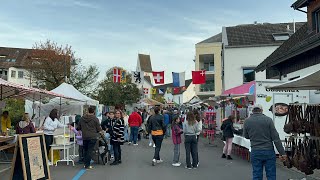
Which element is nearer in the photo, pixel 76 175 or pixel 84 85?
pixel 76 175

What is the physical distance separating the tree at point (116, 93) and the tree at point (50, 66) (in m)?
6.43

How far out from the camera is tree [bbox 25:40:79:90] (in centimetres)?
4331

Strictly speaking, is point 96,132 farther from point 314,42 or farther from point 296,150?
point 314,42

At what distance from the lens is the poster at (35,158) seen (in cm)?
823

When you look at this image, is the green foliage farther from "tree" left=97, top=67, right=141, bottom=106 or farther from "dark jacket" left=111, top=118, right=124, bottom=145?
"dark jacket" left=111, top=118, right=124, bottom=145

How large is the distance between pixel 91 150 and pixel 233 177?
13.8 feet

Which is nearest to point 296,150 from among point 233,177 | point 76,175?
point 233,177

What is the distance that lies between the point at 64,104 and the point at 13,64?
181ft

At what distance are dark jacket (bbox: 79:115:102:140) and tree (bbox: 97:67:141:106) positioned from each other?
124ft

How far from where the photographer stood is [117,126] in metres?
12.3

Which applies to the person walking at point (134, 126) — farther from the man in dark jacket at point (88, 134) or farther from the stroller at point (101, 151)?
the man in dark jacket at point (88, 134)

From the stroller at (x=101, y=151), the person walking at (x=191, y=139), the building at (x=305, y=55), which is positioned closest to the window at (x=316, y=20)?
→ the building at (x=305, y=55)

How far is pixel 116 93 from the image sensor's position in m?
53.3

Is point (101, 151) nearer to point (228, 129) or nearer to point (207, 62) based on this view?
point (228, 129)
